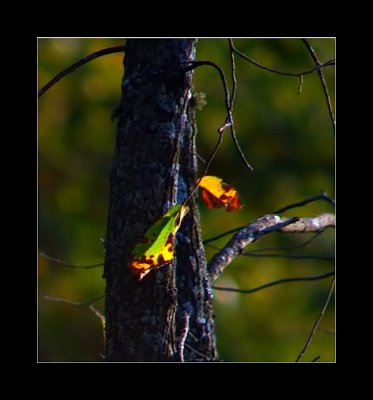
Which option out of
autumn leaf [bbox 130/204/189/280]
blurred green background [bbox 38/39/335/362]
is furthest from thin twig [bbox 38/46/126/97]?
blurred green background [bbox 38/39/335/362]

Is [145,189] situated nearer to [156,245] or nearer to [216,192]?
[156,245]

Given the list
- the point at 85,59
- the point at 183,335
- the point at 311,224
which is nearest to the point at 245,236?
the point at 311,224

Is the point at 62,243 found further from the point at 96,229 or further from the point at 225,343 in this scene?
the point at 225,343

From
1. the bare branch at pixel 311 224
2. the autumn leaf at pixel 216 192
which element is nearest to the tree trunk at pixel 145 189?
the autumn leaf at pixel 216 192

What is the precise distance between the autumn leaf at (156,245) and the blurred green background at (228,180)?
3.87 m

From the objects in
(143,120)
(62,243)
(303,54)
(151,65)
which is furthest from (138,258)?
(303,54)

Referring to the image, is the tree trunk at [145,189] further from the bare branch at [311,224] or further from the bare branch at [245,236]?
the bare branch at [311,224]

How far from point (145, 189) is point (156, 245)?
14cm

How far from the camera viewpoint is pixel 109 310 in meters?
1.97

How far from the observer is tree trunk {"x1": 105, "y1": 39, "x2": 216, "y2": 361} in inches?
75.9

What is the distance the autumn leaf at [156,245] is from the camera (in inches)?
73.9

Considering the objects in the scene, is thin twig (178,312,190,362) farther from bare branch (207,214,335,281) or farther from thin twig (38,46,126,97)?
thin twig (38,46,126,97)

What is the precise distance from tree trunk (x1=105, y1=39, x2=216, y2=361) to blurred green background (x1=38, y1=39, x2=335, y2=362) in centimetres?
381
